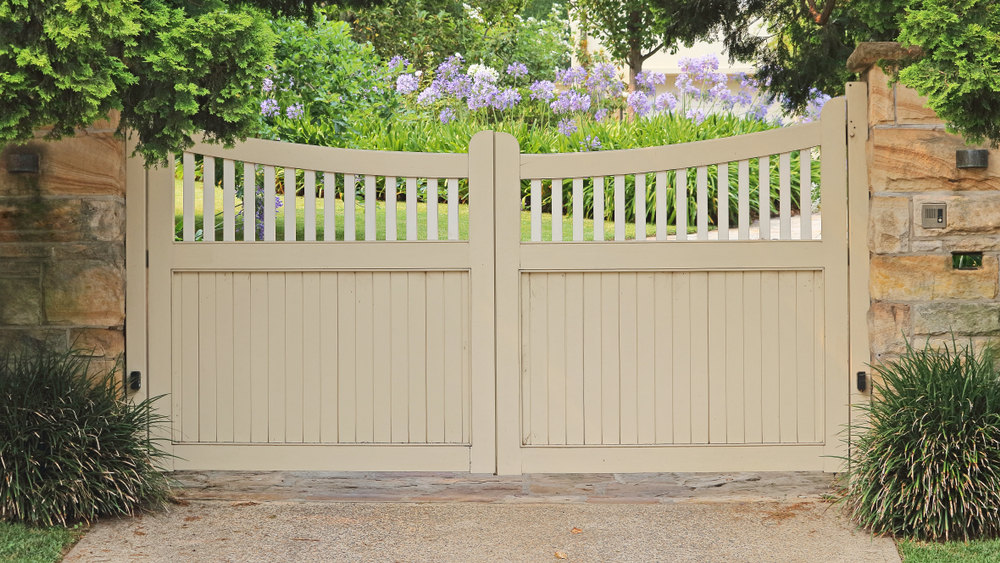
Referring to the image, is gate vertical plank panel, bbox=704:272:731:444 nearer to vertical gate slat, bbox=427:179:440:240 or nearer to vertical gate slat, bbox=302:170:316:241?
vertical gate slat, bbox=427:179:440:240

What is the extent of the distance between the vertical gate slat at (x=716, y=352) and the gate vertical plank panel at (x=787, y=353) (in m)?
0.27

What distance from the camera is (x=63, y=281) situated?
384cm

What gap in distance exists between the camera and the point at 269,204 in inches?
155

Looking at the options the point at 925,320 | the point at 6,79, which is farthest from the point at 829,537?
the point at 6,79

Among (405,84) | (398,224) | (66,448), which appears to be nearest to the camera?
(66,448)

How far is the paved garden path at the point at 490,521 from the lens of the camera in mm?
3215

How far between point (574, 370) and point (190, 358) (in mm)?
1849

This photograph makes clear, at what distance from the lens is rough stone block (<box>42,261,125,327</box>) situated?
384 cm

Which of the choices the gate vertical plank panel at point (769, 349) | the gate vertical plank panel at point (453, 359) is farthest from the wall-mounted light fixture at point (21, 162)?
the gate vertical plank panel at point (769, 349)

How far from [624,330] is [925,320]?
52.7 inches

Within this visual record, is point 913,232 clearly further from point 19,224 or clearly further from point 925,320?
point 19,224

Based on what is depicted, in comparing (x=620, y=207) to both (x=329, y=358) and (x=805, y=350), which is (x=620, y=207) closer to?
(x=805, y=350)

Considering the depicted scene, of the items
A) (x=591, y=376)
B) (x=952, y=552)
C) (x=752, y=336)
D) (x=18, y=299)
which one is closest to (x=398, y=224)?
(x=591, y=376)

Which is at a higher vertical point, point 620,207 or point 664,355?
point 620,207
